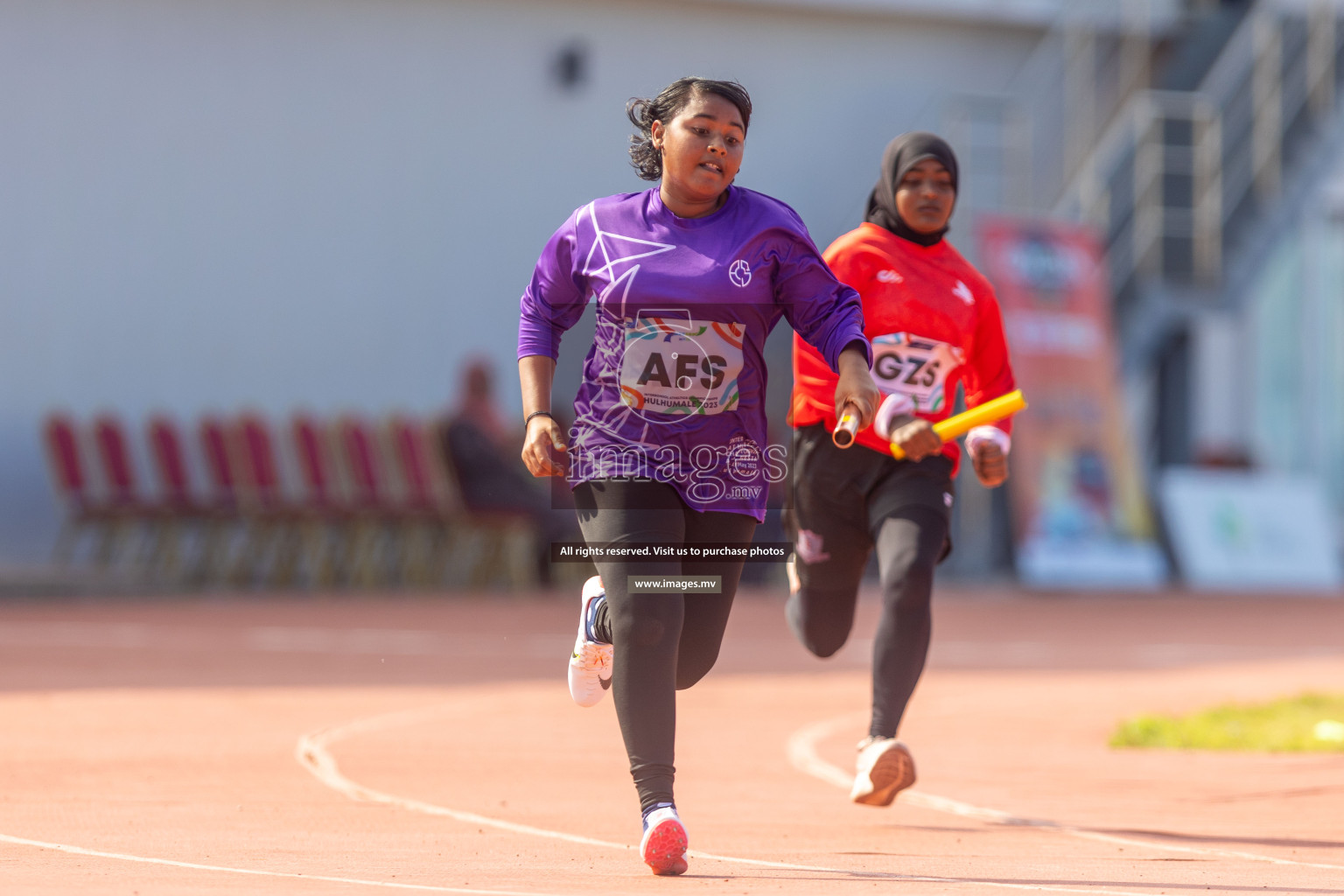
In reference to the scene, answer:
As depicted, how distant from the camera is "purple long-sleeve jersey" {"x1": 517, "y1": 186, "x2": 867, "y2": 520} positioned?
4.75 meters

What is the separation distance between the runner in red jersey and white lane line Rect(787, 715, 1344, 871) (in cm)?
48

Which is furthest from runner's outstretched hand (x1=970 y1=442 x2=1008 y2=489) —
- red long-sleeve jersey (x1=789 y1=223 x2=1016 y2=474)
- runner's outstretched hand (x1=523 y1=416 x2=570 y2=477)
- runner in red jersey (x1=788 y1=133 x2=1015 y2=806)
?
runner's outstretched hand (x1=523 y1=416 x2=570 y2=477)

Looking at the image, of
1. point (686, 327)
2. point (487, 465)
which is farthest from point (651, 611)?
point (487, 465)

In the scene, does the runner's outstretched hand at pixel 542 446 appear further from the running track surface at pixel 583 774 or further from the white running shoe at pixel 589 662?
the running track surface at pixel 583 774

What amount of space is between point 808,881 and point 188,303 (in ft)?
50.0

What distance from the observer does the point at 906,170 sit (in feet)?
19.9

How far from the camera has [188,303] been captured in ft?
61.8

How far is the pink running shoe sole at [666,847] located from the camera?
4445 millimetres

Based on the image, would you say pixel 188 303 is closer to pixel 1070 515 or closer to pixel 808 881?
pixel 1070 515

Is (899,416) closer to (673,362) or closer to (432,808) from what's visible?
(673,362)

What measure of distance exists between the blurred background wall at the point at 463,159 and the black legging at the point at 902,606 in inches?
464

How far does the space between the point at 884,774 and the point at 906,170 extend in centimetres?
171

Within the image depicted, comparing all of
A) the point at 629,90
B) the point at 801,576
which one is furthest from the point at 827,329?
the point at 629,90

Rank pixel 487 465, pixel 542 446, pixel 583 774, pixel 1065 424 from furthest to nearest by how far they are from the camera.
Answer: pixel 1065 424
pixel 487 465
pixel 583 774
pixel 542 446
